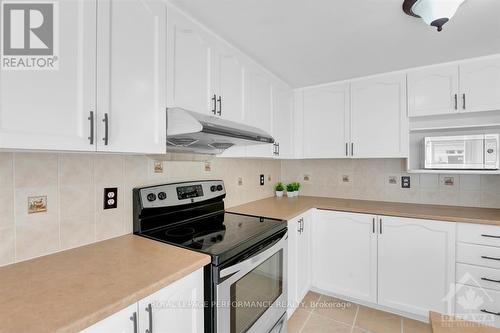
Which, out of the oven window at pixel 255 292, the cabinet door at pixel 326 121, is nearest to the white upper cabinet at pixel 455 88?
the cabinet door at pixel 326 121

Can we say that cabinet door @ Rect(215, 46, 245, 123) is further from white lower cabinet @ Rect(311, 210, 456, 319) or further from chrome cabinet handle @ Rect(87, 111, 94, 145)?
white lower cabinet @ Rect(311, 210, 456, 319)

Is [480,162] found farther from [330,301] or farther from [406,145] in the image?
[330,301]

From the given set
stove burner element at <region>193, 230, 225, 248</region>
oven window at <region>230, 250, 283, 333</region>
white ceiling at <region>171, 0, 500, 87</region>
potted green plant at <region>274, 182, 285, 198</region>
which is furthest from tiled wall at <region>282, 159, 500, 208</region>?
stove burner element at <region>193, 230, 225, 248</region>

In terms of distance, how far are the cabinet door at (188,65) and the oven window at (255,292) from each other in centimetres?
100

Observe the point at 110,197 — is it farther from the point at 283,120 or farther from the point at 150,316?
the point at 283,120

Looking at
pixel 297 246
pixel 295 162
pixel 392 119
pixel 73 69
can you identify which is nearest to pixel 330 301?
pixel 297 246

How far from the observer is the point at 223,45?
5.34 ft

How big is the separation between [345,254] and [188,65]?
2014 millimetres

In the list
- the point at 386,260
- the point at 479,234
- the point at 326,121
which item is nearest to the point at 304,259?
the point at 386,260

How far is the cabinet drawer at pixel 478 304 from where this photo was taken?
5.57 ft

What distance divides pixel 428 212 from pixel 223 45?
2.05 m

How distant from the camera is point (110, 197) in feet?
4.37

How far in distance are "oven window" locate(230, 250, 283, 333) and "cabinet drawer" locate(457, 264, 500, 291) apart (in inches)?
52.7

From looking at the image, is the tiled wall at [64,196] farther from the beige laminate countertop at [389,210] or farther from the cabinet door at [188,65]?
the beige laminate countertop at [389,210]
